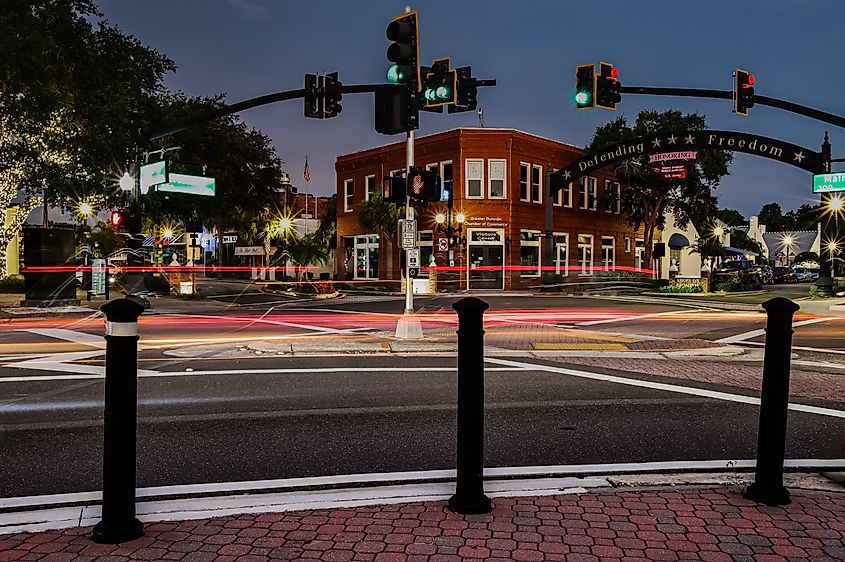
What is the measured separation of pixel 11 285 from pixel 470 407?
29.1 m

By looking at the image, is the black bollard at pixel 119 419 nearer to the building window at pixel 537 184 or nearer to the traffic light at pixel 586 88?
the traffic light at pixel 586 88

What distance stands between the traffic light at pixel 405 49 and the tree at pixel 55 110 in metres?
16.6

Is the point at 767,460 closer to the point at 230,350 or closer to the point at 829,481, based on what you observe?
the point at 829,481

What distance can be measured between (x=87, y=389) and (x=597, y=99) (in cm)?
1545

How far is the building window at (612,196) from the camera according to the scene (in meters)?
44.5

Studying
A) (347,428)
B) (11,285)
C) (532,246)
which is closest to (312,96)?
(347,428)

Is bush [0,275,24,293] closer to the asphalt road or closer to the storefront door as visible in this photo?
the storefront door

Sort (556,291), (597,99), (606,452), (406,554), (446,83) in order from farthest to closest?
(556,291) < (597,99) < (446,83) < (606,452) < (406,554)

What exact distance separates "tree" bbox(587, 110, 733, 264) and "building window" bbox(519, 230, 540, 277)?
7.89m

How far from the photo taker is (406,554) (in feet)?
10.8

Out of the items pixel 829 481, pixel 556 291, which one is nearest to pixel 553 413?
pixel 829 481

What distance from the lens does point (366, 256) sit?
144ft

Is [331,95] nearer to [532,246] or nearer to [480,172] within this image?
[480,172]

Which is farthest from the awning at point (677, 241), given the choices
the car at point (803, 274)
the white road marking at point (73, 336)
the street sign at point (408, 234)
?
the white road marking at point (73, 336)
